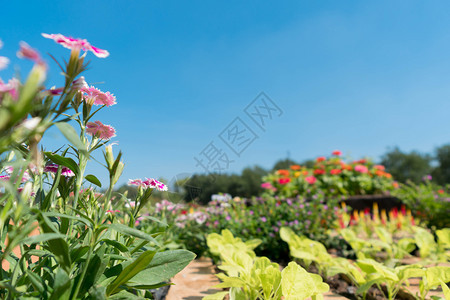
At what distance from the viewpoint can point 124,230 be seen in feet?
2.75

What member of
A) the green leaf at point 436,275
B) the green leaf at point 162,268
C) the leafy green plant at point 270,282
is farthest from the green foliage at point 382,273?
the green leaf at point 162,268

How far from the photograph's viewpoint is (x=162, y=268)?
114 cm

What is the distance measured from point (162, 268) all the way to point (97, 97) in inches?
24.6

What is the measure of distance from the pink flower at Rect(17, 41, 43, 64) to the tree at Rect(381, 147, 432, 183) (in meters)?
22.7

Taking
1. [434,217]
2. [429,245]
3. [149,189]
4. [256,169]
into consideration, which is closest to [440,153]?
[256,169]

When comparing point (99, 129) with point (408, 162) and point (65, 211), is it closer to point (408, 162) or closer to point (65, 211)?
point (65, 211)

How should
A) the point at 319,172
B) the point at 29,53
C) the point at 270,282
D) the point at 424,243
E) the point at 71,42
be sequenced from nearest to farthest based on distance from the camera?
the point at 29,53
the point at 71,42
the point at 270,282
the point at 424,243
the point at 319,172

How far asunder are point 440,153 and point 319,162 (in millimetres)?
15435

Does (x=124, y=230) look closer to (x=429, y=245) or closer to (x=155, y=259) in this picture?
(x=155, y=259)

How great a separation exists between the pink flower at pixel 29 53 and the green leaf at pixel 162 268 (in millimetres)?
747

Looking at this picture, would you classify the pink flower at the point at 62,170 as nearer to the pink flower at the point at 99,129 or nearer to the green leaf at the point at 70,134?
the pink flower at the point at 99,129

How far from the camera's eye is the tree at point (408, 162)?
20648 millimetres

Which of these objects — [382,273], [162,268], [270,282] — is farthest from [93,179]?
[382,273]

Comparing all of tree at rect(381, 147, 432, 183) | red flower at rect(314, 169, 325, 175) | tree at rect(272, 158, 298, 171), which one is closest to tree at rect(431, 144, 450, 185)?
tree at rect(381, 147, 432, 183)
